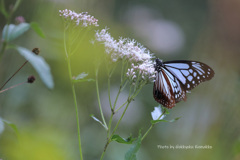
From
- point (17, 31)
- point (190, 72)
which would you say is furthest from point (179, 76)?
point (17, 31)

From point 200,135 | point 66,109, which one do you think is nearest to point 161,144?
point 200,135

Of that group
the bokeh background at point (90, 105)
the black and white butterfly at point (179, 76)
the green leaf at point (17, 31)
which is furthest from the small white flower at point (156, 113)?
the green leaf at point (17, 31)

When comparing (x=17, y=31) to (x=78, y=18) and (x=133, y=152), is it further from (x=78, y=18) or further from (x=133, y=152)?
(x=133, y=152)

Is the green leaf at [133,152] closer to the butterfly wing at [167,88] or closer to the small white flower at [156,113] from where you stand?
the small white flower at [156,113]

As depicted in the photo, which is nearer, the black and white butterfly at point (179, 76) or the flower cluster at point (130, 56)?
the flower cluster at point (130, 56)

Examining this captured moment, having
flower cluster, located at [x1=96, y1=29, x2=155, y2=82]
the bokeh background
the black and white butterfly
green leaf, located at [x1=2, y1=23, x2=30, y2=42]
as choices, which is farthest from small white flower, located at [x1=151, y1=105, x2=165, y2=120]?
green leaf, located at [x1=2, y1=23, x2=30, y2=42]

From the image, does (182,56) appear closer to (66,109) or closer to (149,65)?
(66,109)
